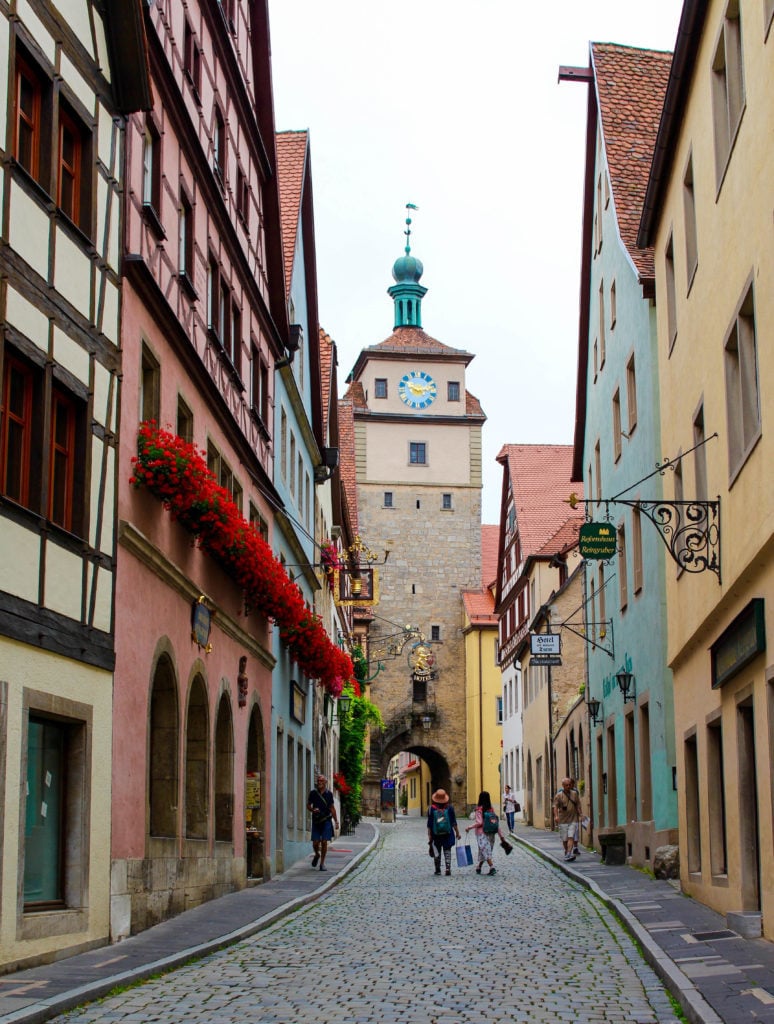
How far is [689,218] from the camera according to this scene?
1702 centimetres

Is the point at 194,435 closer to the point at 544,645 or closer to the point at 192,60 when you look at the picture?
the point at 192,60

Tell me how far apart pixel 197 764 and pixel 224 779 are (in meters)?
2.02

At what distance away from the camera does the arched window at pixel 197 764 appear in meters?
18.1

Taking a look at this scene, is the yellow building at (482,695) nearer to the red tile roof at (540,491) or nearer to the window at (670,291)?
the red tile roof at (540,491)

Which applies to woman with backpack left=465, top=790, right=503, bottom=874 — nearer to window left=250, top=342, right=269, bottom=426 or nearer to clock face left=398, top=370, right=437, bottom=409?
window left=250, top=342, right=269, bottom=426

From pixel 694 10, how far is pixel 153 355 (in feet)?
20.4

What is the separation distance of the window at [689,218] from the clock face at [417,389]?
6221 centimetres

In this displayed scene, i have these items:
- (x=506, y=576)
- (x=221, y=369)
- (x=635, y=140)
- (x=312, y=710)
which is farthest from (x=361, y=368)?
(x=221, y=369)

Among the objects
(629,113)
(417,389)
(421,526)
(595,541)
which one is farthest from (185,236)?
(417,389)

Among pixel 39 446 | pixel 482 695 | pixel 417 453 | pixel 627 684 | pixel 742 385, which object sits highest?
pixel 417 453

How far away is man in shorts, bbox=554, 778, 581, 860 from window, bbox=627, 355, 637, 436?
228 inches

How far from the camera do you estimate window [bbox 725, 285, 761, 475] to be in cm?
1291

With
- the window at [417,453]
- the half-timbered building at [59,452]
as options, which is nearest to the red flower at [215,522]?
the half-timbered building at [59,452]

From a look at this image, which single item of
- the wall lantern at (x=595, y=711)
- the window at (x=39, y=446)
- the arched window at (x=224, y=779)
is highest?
the window at (x=39, y=446)
